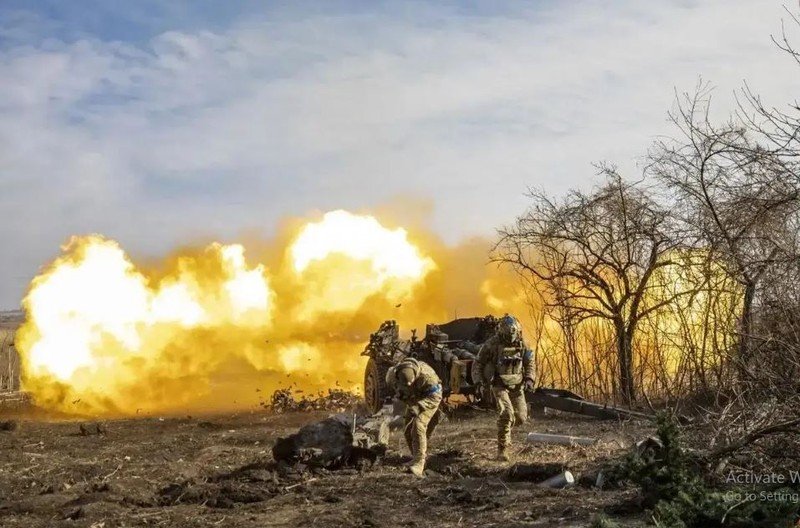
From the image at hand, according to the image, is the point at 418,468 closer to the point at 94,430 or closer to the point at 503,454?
the point at 503,454

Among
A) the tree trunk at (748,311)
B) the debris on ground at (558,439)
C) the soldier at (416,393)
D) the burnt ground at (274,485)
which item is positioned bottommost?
the burnt ground at (274,485)

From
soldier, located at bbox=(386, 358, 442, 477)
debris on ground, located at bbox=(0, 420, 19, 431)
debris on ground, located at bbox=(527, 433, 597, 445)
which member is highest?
soldier, located at bbox=(386, 358, 442, 477)

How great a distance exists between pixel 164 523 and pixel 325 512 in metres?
1.56

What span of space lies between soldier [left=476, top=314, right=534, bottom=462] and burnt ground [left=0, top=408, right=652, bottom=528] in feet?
2.46

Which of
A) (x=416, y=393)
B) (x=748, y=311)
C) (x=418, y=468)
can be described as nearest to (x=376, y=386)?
(x=416, y=393)

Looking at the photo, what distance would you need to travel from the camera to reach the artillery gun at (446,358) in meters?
14.1

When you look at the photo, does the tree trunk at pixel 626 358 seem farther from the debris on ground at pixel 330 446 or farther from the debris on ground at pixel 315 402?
the debris on ground at pixel 330 446

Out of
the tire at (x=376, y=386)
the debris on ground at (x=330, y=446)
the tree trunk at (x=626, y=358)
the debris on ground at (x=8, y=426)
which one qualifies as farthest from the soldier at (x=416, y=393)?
the debris on ground at (x=8, y=426)

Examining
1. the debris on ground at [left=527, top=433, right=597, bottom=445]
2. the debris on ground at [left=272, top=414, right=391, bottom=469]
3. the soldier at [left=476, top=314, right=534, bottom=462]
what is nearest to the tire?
the soldier at [left=476, top=314, right=534, bottom=462]

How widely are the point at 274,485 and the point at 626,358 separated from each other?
8.16 metres

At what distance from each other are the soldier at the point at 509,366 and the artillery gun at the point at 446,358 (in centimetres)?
206

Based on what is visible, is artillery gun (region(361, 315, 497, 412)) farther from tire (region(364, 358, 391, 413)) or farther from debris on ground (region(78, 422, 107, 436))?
debris on ground (region(78, 422, 107, 436))

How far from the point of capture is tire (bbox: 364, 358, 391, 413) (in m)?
14.9

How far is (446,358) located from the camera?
1448cm
